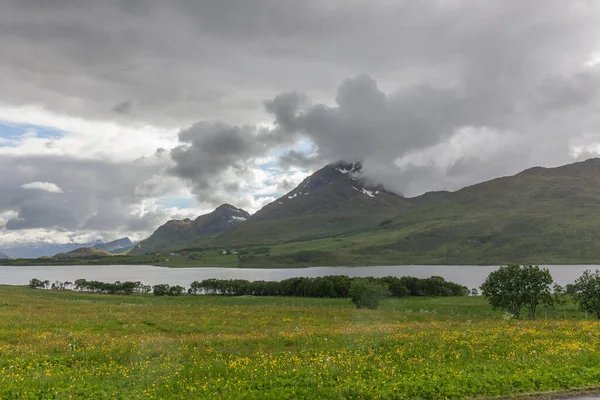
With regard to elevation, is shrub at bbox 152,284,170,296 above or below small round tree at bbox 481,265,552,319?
below

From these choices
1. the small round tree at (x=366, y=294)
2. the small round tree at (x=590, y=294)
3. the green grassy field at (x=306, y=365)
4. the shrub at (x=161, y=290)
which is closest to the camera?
the green grassy field at (x=306, y=365)

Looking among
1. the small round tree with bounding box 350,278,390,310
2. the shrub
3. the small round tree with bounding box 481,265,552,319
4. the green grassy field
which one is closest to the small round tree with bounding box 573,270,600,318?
the small round tree with bounding box 481,265,552,319

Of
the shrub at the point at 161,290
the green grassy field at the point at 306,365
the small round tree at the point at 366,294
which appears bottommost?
the shrub at the point at 161,290

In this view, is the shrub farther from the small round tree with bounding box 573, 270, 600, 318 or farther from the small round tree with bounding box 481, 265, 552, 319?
the small round tree with bounding box 573, 270, 600, 318

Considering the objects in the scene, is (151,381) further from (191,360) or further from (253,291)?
(253,291)

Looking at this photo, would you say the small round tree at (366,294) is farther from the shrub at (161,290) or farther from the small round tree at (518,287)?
the shrub at (161,290)

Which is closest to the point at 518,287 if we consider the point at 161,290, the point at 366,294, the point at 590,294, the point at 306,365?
the point at 590,294

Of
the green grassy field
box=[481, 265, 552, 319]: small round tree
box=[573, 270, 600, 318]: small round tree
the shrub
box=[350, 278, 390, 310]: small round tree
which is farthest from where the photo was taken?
the shrub

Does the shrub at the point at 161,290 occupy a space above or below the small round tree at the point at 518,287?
below

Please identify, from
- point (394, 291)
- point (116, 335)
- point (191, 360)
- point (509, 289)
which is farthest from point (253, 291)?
point (191, 360)

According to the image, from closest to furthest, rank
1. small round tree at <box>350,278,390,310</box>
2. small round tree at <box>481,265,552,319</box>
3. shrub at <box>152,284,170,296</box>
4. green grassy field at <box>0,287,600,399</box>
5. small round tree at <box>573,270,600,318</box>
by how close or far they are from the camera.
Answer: green grassy field at <box>0,287,600,399</box> < small round tree at <box>573,270,600,318</box> < small round tree at <box>481,265,552,319</box> < small round tree at <box>350,278,390,310</box> < shrub at <box>152,284,170,296</box>

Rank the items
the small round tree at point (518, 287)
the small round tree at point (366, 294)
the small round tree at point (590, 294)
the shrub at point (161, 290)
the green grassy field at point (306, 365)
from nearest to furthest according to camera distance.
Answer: the green grassy field at point (306, 365) < the small round tree at point (590, 294) < the small round tree at point (518, 287) < the small round tree at point (366, 294) < the shrub at point (161, 290)

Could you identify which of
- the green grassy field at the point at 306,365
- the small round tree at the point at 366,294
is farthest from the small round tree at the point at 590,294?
the small round tree at the point at 366,294

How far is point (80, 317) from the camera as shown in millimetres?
47938
